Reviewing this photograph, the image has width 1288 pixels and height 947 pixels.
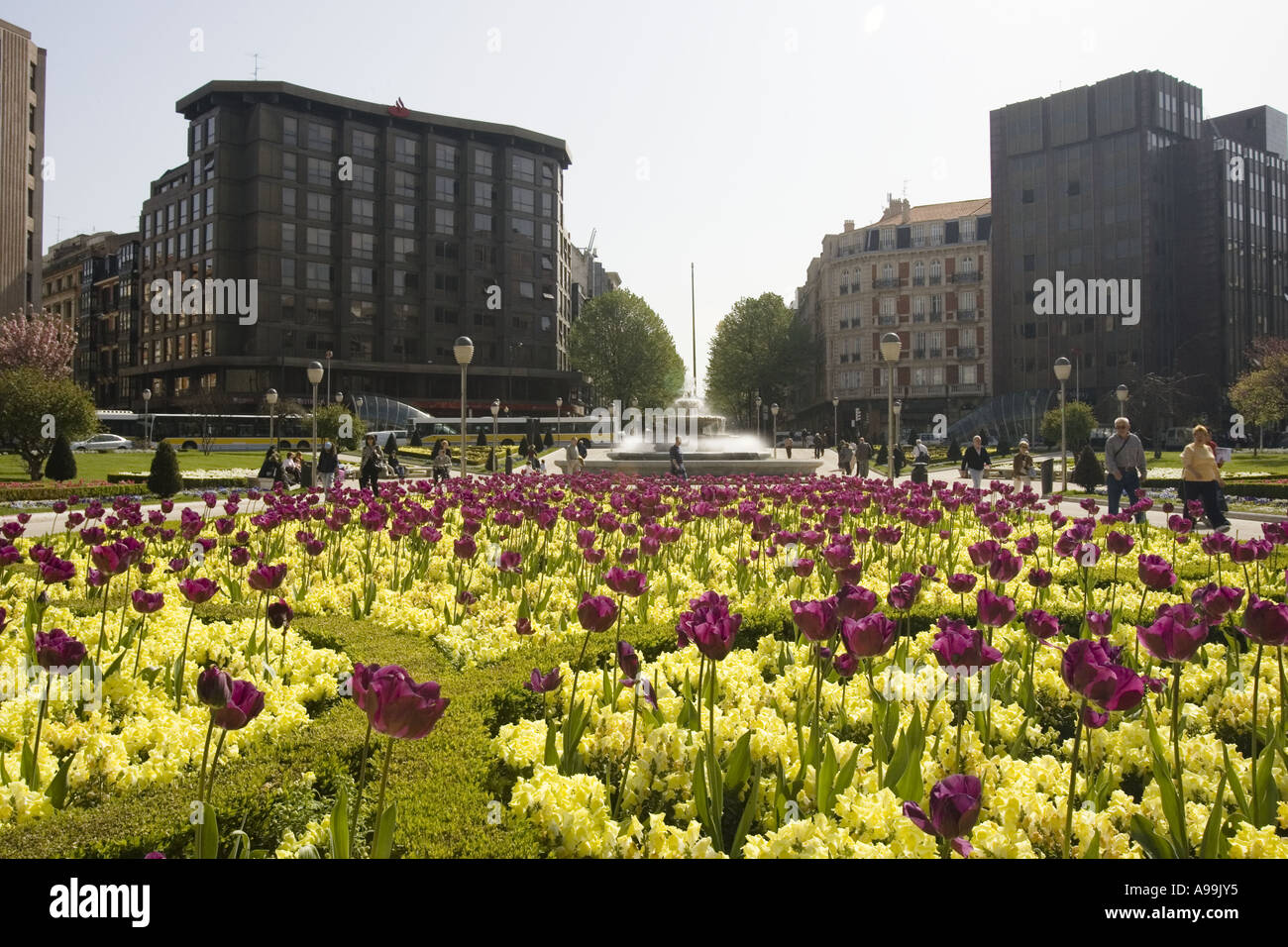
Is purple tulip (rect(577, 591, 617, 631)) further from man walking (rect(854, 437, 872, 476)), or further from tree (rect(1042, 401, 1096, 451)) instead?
tree (rect(1042, 401, 1096, 451))

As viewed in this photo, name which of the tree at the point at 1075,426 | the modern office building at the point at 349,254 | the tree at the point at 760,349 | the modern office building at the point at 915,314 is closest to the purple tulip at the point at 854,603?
the tree at the point at 1075,426

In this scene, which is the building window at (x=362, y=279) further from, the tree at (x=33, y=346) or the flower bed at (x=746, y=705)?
the flower bed at (x=746, y=705)

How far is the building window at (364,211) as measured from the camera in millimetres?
70375

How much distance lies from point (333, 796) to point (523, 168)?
259ft

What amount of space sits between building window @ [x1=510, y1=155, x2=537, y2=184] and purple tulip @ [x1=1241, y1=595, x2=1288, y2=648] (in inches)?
3095

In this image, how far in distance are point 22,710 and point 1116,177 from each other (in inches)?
3111

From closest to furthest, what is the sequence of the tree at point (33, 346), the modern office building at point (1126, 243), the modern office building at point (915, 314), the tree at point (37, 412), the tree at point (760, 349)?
the tree at point (37, 412)
the tree at point (33, 346)
the modern office building at point (1126, 243)
the modern office building at point (915, 314)
the tree at point (760, 349)

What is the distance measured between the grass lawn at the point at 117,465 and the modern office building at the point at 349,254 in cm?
2433

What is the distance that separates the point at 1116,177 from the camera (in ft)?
229

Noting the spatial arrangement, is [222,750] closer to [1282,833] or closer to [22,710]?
[22,710]

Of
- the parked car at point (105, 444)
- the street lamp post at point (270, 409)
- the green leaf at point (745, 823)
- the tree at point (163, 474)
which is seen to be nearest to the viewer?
the green leaf at point (745, 823)

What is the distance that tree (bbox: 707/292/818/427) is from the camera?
3223 inches

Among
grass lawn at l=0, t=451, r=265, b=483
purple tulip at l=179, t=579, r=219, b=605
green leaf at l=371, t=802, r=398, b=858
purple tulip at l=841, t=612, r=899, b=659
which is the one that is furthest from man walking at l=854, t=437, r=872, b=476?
green leaf at l=371, t=802, r=398, b=858

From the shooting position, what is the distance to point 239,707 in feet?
8.16
